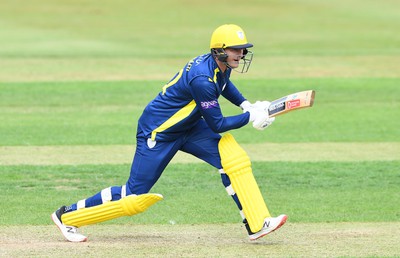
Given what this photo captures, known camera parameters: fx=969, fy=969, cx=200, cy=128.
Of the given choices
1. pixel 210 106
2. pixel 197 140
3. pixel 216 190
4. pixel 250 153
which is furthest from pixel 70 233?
pixel 250 153

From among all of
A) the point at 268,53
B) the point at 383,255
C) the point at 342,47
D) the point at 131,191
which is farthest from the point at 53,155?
the point at 342,47

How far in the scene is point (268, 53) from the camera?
28.3m

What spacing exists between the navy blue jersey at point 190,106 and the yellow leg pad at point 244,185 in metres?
0.25

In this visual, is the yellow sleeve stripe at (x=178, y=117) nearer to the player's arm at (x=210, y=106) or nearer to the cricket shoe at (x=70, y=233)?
the player's arm at (x=210, y=106)

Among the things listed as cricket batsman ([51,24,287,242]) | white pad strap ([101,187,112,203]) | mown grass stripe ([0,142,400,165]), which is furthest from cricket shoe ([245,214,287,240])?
mown grass stripe ([0,142,400,165])

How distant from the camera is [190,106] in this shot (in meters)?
8.38

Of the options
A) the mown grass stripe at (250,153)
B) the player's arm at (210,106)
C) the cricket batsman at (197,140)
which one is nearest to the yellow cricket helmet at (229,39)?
the cricket batsman at (197,140)

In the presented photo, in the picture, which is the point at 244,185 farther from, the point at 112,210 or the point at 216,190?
the point at 216,190

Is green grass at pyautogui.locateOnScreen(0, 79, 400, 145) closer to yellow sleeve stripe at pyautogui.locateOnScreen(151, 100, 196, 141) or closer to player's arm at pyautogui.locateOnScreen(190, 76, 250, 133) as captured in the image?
yellow sleeve stripe at pyautogui.locateOnScreen(151, 100, 196, 141)

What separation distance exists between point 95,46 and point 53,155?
1600 cm

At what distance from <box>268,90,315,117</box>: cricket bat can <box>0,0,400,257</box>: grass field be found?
1176 millimetres

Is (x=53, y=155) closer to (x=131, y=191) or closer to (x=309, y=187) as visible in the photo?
(x=309, y=187)

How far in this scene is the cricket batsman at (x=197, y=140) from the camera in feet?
27.0

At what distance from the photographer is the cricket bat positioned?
812 cm
